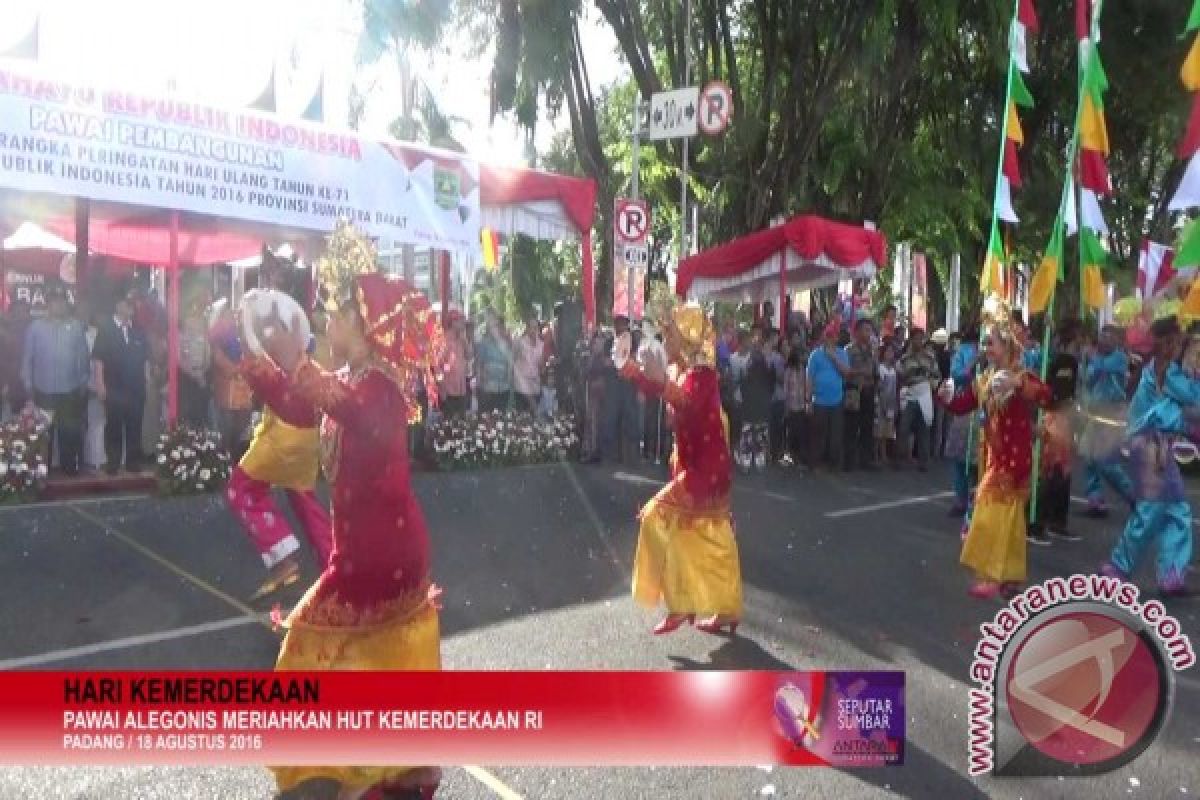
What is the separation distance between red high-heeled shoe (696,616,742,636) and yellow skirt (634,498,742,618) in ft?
0.24

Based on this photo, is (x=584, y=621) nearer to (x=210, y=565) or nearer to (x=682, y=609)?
(x=682, y=609)

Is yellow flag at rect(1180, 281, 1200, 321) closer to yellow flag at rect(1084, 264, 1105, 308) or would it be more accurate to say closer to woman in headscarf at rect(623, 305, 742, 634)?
yellow flag at rect(1084, 264, 1105, 308)

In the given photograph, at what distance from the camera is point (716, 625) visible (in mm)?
5230

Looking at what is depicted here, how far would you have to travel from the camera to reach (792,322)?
14.8m

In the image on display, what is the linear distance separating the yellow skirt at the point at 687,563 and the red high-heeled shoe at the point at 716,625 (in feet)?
0.24

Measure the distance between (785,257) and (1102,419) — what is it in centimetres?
563

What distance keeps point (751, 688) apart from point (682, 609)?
6.86 ft

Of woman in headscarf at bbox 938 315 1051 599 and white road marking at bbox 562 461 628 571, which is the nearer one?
woman in headscarf at bbox 938 315 1051 599

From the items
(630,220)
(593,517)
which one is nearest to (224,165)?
(593,517)

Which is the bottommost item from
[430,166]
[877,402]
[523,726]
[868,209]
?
[523,726]

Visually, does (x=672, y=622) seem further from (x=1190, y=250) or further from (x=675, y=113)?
(x=675, y=113)

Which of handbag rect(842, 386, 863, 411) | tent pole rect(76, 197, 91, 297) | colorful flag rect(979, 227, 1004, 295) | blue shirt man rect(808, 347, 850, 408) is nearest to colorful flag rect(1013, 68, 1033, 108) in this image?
colorful flag rect(979, 227, 1004, 295)

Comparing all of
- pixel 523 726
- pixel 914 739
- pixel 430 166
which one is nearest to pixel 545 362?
pixel 430 166
